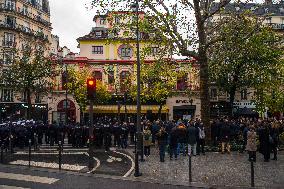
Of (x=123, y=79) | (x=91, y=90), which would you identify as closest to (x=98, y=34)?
(x=123, y=79)

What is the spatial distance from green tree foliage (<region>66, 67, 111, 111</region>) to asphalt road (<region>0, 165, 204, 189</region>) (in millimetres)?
29685

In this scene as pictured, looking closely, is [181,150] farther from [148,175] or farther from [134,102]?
[134,102]

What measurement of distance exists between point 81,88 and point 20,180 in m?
32.3

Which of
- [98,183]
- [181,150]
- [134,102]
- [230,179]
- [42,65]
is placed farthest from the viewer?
[134,102]

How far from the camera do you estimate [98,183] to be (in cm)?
1272

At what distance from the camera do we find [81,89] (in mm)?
44656

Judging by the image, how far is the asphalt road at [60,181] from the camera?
12.2 meters

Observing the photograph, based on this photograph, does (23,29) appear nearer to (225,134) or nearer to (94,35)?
(94,35)

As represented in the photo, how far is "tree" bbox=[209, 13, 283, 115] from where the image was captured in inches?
883

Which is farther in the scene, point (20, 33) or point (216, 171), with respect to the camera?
point (20, 33)

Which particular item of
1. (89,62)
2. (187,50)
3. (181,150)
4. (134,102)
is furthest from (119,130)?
(89,62)

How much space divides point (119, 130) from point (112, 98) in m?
27.6

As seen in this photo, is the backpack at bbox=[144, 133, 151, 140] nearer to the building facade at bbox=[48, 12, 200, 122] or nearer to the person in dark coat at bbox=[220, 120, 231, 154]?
the person in dark coat at bbox=[220, 120, 231, 154]

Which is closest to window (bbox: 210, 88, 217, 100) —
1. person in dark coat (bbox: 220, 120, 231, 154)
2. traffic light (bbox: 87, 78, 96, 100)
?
person in dark coat (bbox: 220, 120, 231, 154)
